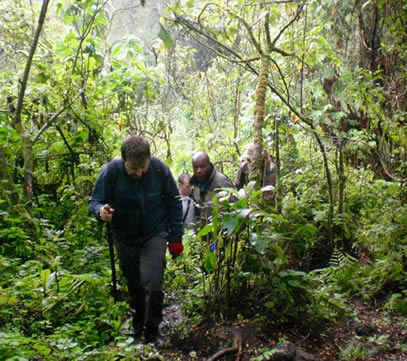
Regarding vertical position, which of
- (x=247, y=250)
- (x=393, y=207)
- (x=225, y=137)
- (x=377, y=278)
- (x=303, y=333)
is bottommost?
(x=303, y=333)

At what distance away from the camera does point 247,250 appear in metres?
3.99

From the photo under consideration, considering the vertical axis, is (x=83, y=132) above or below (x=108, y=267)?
above

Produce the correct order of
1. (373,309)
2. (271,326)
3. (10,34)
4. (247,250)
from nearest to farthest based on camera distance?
(271,326)
(247,250)
(373,309)
(10,34)

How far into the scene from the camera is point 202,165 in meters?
5.72

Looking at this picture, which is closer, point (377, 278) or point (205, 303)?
point (205, 303)

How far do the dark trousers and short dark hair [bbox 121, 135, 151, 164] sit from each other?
88 cm

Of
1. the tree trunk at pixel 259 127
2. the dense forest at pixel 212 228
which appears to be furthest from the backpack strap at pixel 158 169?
the tree trunk at pixel 259 127

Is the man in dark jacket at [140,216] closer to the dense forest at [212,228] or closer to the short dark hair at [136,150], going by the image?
the short dark hair at [136,150]

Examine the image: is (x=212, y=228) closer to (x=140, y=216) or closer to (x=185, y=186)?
(x=140, y=216)

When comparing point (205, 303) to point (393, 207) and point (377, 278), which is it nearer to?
point (377, 278)

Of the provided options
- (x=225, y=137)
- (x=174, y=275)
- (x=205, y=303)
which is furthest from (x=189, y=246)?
(x=225, y=137)

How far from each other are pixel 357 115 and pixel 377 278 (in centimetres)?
717

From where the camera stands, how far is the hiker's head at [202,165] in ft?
18.7

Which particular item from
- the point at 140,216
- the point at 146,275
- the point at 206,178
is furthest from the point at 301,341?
the point at 206,178
